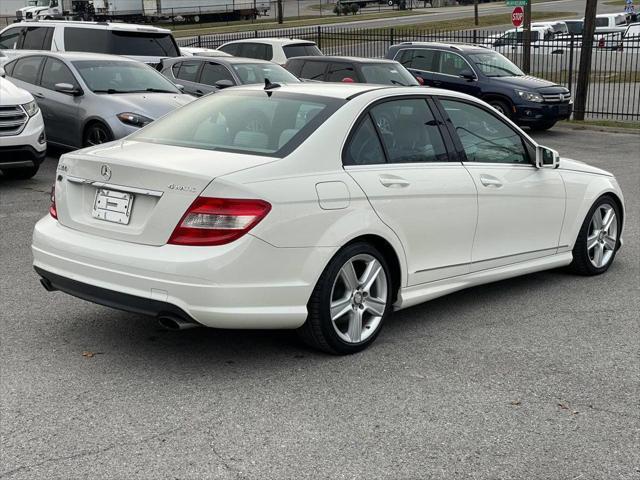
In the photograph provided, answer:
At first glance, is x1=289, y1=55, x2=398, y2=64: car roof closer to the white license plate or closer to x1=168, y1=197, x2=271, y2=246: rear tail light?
the white license plate

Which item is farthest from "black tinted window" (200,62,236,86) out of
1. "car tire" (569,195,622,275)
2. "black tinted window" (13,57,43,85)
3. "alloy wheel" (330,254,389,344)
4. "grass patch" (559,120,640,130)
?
"alloy wheel" (330,254,389,344)

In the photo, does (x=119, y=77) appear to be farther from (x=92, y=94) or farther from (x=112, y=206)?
(x=112, y=206)

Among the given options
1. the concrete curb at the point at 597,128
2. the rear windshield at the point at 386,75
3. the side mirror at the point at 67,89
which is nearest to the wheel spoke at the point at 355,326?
the side mirror at the point at 67,89

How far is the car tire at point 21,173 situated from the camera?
11703 millimetres

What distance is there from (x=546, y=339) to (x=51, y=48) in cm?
1423

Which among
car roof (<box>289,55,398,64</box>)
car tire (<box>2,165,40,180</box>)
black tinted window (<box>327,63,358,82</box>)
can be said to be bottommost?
car tire (<box>2,165,40,180</box>)

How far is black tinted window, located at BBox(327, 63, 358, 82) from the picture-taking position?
17375 millimetres

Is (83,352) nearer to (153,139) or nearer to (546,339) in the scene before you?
(153,139)

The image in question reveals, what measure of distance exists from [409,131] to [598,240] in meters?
2.44

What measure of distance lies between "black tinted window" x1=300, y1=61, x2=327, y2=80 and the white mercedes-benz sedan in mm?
11936

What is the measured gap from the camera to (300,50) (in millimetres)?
20859

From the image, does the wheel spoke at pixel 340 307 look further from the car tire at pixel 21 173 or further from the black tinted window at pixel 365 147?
the car tire at pixel 21 173

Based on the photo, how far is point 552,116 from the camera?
1938cm

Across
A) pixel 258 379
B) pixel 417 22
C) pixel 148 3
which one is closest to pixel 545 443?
pixel 258 379
